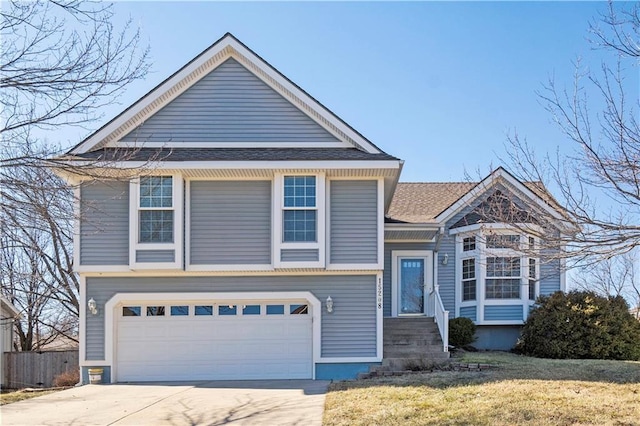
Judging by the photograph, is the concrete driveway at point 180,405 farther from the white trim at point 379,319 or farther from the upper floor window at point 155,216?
the upper floor window at point 155,216

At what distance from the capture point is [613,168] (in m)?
9.00

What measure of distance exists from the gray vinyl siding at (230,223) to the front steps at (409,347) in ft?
12.0

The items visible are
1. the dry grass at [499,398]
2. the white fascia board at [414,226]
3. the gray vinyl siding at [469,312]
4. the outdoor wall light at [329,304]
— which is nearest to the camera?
the dry grass at [499,398]

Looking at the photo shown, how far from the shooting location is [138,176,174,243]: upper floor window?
1462cm

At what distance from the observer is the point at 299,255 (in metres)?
14.6

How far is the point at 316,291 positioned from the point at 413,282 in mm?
4573

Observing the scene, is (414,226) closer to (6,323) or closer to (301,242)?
(301,242)

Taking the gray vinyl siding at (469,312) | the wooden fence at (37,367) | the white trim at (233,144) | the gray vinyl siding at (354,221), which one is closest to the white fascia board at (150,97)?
the white trim at (233,144)

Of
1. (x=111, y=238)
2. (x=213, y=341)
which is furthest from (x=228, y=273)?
(x=111, y=238)

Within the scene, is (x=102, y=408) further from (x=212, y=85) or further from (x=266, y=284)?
(x=212, y=85)

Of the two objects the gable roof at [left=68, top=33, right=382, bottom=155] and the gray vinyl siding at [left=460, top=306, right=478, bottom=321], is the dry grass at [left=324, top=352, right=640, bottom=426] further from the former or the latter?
the gable roof at [left=68, top=33, right=382, bottom=155]

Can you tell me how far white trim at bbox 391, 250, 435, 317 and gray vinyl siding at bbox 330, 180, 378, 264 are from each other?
377 cm

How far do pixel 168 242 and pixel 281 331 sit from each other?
334 centimetres

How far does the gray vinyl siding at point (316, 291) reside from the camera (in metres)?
14.9
